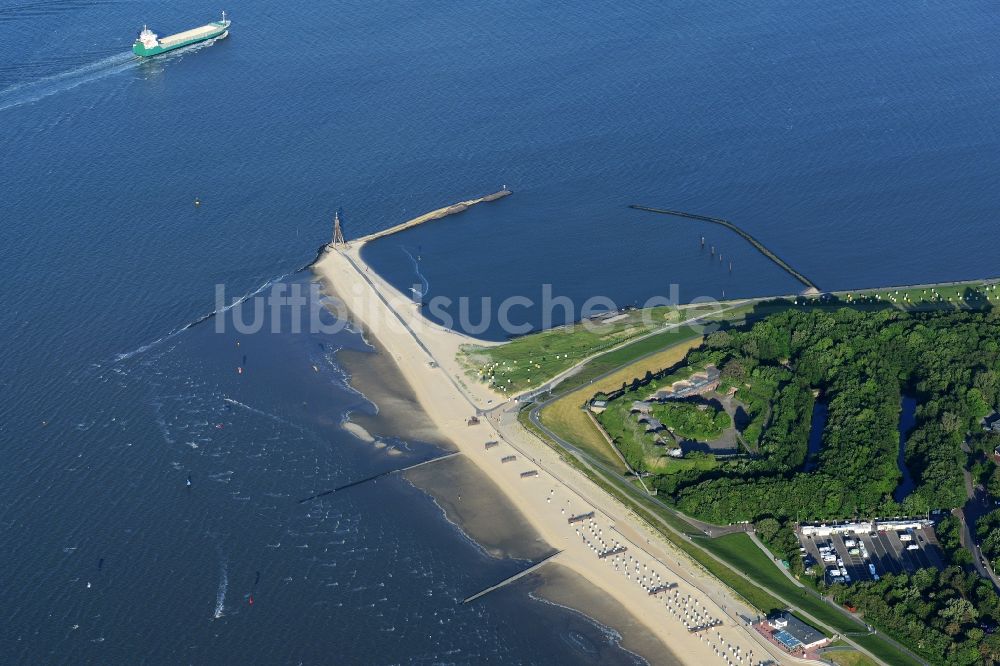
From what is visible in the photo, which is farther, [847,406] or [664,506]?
[847,406]

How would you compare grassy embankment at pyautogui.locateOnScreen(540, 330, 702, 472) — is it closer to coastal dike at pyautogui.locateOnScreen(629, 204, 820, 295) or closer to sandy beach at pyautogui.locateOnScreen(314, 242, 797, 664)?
sandy beach at pyautogui.locateOnScreen(314, 242, 797, 664)

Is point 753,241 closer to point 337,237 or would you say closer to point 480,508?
point 337,237

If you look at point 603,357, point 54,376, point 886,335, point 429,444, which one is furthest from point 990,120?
point 54,376

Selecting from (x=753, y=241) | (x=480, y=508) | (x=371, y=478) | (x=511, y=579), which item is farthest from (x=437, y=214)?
(x=511, y=579)

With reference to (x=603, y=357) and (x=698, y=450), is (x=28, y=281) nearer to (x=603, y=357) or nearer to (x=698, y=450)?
(x=603, y=357)

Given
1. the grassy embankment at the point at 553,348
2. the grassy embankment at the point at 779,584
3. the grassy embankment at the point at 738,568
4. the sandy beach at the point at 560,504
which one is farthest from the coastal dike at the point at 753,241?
the grassy embankment at the point at 779,584

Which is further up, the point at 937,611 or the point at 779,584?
the point at 779,584

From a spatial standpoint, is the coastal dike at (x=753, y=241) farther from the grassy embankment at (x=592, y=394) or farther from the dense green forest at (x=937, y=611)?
the dense green forest at (x=937, y=611)
